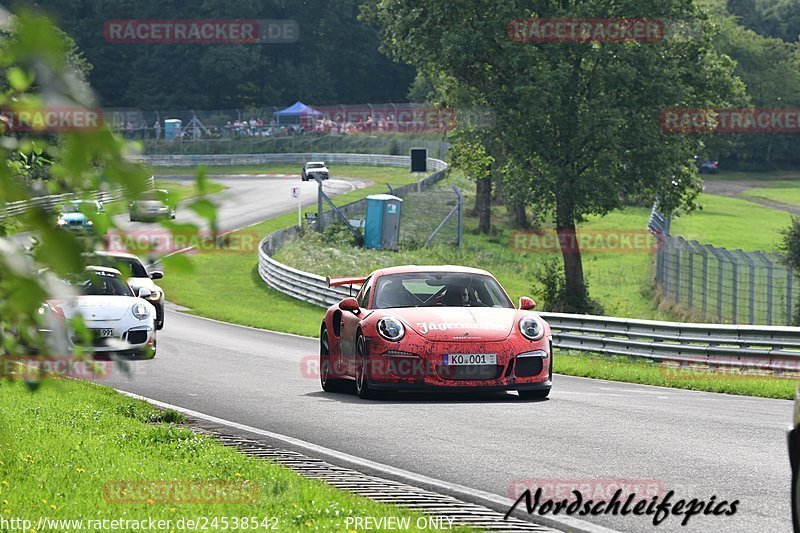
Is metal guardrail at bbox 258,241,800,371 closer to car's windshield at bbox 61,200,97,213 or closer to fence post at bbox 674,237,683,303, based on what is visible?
fence post at bbox 674,237,683,303

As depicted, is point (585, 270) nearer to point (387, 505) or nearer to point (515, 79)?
point (515, 79)

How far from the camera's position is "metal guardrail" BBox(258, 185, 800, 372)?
1984 cm

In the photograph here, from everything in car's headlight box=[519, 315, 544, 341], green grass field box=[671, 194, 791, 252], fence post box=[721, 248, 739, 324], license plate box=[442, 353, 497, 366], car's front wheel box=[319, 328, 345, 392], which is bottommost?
green grass field box=[671, 194, 791, 252]

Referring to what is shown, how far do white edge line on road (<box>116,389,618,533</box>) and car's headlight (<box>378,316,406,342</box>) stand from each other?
182 centimetres

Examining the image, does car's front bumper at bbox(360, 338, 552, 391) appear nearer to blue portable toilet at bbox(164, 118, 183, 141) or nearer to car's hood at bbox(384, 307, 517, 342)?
car's hood at bbox(384, 307, 517, 342)

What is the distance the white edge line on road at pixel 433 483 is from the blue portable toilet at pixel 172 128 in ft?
310

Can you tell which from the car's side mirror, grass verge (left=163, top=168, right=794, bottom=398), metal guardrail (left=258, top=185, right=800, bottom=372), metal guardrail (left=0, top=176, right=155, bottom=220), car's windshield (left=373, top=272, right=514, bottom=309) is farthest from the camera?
grass verge (left=163, top=168, right=794, bottom=398)

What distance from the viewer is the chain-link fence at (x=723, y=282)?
91.8 ft

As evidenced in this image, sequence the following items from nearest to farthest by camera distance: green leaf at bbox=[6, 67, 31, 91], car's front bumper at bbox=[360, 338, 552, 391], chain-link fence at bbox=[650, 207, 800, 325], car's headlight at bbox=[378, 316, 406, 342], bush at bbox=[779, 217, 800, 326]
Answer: green leaf at bbox=[6, 67, 31, 91] → car's front bumper at bbox=[360, 338, 552, 391] → car's headlight at bbox=[378, 316, 406, 342] → chain-link fence at bbox=[650, 207, 800, 325] → bush at bbox=[779, 217, 800, 326]

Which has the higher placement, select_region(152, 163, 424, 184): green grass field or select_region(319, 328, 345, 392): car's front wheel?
select_region(319, 328, 345, 392): car's front wheel

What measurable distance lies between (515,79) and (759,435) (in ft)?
88.6

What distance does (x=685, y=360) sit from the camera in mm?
21234

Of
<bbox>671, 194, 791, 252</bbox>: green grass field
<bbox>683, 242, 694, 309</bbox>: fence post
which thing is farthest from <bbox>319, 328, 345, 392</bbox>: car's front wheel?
<bbox>671, 194, 791, 252</bbox>: green grass field

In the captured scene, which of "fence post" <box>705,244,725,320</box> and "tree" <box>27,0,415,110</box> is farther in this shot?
"tree" <box>27,0,415,110</box>
